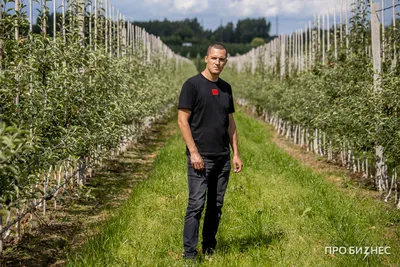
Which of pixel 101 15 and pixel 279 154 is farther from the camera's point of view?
pixel 279 154

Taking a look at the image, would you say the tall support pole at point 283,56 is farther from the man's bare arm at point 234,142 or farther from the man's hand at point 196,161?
the man's hand at point 196,161

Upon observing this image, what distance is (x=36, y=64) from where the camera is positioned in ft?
13.9

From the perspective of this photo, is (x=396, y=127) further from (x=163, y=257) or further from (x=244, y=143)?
(x=244, y=143)

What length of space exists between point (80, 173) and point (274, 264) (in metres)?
3.67

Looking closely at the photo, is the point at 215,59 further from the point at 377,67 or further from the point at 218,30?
the point at 218,30

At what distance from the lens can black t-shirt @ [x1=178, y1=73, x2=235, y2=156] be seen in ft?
12.6

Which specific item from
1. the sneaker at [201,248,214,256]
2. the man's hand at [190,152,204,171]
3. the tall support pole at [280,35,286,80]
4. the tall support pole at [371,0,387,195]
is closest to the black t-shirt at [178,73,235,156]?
the man's hand at [190,152,204,171]

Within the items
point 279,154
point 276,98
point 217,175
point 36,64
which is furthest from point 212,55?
point 276,98

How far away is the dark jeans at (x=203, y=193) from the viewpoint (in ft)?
12.7

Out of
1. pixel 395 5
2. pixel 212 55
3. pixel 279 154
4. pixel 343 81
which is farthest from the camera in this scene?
pixel 279 154

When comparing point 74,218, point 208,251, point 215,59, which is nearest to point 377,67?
point 215,59

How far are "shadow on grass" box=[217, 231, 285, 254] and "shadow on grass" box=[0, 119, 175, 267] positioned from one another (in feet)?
4.85

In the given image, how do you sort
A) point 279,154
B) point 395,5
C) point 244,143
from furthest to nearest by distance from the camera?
point 244,143
point 279,154
point 395,5

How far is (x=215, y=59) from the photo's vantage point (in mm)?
3836
